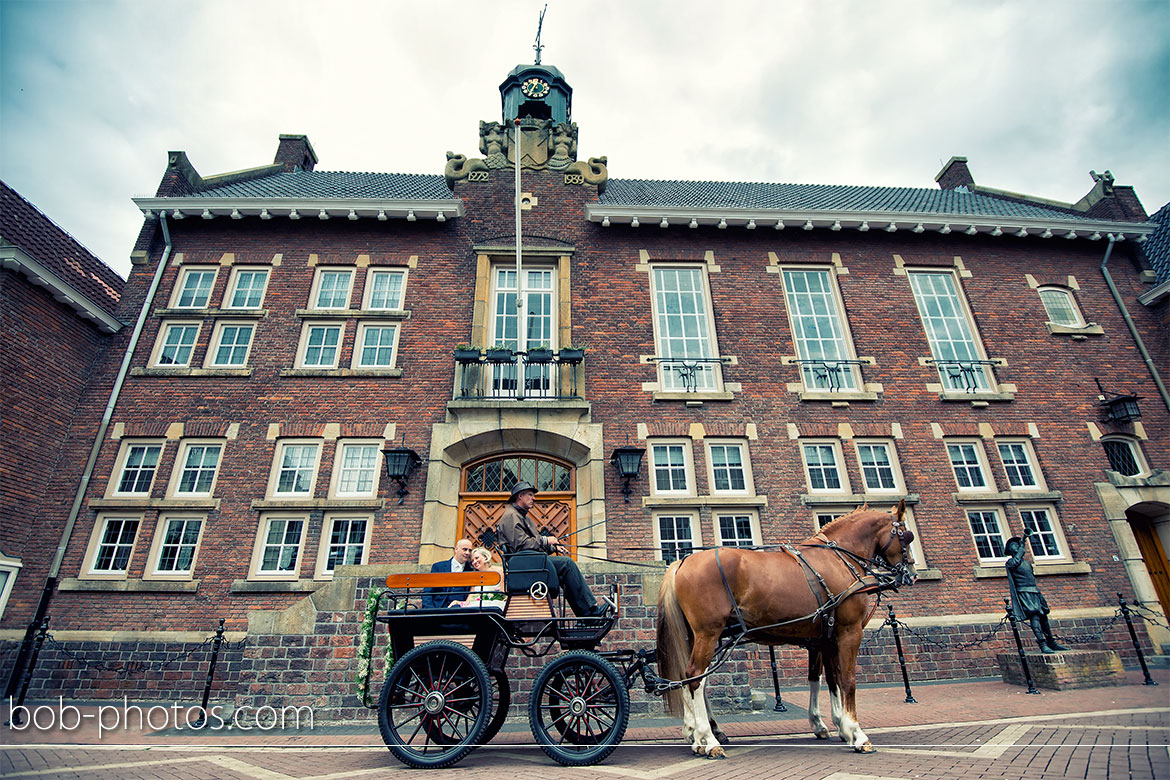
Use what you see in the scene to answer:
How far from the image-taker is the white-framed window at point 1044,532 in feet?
34.7

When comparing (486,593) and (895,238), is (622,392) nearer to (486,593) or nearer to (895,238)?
(486,593)

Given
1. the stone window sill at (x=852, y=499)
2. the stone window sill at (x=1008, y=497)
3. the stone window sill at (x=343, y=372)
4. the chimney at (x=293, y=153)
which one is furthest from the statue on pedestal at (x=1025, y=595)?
the chimney at (x=293, y=153)

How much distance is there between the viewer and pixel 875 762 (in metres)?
4.40

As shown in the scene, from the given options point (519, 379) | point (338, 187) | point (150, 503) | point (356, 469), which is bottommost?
point (150, 503)

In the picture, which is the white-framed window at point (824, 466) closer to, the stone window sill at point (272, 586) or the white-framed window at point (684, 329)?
the white-framed window at point (684, 329)

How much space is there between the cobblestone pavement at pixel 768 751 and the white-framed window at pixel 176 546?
3260 millimetres

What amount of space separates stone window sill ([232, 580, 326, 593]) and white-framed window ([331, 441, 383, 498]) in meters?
1.60

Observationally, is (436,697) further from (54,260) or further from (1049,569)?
(54,260)

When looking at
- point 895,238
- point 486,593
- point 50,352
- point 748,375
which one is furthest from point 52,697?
point 895,238

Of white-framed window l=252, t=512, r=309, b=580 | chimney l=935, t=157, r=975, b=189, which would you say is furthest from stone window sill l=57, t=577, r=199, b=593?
chimney l=935, t=157, r=975, b=189

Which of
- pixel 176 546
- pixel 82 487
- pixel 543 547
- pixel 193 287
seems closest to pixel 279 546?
pixel 176 546

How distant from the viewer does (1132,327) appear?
12.6m

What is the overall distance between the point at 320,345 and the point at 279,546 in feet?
13.5

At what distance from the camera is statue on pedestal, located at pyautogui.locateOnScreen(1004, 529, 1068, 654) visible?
8.43 meters
